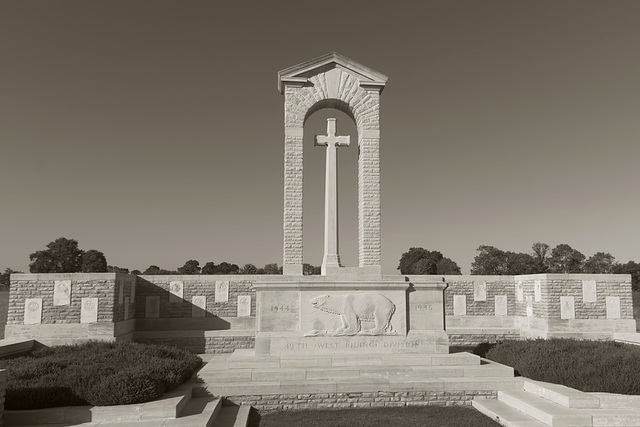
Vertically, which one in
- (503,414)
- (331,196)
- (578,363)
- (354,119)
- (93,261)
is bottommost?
(503,414)

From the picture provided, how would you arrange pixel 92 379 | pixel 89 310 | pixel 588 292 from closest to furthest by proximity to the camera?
pixel 92 379
pixel 89 310
pixel 588 292

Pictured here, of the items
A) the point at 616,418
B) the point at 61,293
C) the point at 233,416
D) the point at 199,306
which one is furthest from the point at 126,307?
the point at 616,418

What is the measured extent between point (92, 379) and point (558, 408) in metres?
8.27

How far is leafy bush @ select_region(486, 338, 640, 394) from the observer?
30.5ft

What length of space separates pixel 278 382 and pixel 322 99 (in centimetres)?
748

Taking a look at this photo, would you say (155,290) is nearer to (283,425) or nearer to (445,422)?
(283,425)

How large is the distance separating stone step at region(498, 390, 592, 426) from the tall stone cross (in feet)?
16.4

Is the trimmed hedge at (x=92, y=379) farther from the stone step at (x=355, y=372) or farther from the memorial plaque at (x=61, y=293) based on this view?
the memorial plaque at (x=61, y=293)

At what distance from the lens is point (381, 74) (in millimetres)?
13133

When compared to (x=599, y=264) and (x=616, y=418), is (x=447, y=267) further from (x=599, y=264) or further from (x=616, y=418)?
(x=616, y=418)

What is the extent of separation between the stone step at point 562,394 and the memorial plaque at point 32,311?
1446cm

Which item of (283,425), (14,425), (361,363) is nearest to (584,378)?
(361,363)

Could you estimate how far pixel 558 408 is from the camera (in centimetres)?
834

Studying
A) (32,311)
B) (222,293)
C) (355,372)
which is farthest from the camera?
(222,293)
